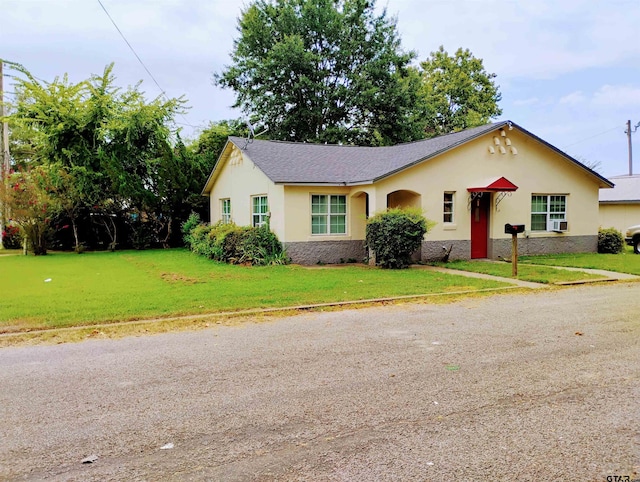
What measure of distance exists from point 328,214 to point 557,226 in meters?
8.65

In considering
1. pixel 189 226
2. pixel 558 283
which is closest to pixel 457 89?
pixel 189 226

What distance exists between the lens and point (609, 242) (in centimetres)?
1856

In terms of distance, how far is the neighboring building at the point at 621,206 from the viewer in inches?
962

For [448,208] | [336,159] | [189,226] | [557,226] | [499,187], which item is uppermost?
[336,159]

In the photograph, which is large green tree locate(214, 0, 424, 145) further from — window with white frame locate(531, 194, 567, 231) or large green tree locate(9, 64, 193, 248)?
window with white frame locate(531, 194, 567, 231)

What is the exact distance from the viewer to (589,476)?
117 inches

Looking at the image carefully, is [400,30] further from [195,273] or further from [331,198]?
[195,273]

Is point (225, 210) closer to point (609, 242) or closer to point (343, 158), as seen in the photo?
point (343, 158)

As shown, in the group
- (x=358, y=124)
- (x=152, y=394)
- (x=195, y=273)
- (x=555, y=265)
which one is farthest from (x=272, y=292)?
(x=358, y=124)

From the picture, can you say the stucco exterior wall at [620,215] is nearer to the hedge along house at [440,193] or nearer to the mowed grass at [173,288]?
the hedge along house at [440,193]

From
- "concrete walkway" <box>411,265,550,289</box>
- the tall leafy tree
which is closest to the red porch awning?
A: "concrete walkway" <box>411,265,550,289</box>

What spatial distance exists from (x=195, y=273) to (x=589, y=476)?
1140 centimetres

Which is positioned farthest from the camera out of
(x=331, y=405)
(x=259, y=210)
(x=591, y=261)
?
(x=259, y=210)

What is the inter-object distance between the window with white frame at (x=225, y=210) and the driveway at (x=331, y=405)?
14554 mm
